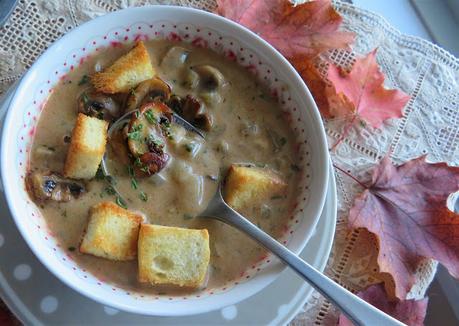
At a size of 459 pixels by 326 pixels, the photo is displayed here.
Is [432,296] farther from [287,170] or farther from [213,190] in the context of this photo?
[213,190]

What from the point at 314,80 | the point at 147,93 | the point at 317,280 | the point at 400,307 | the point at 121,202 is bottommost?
the point at 400,307

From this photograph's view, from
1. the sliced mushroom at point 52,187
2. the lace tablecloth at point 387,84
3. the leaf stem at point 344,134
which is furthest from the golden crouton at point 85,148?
the leaf stem at point 344,134

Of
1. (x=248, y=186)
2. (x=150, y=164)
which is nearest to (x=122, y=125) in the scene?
(x=150, y=164)

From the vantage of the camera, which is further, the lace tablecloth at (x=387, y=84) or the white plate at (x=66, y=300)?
the lace tablecloth at (x=387, y=84)

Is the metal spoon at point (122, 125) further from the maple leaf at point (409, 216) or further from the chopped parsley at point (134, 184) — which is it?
the maple leaf at point (409, 216)

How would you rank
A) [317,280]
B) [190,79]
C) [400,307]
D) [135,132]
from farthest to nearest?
1. [400,307]
2. [190,79]
3. [135,132]
4. [317,280]

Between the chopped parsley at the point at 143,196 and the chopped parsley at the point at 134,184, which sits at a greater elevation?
the chopped parsley at the point at 134,184

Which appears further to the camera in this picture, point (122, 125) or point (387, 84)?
point (387, 84)

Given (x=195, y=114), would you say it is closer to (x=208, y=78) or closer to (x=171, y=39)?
(x=208, y=78)
